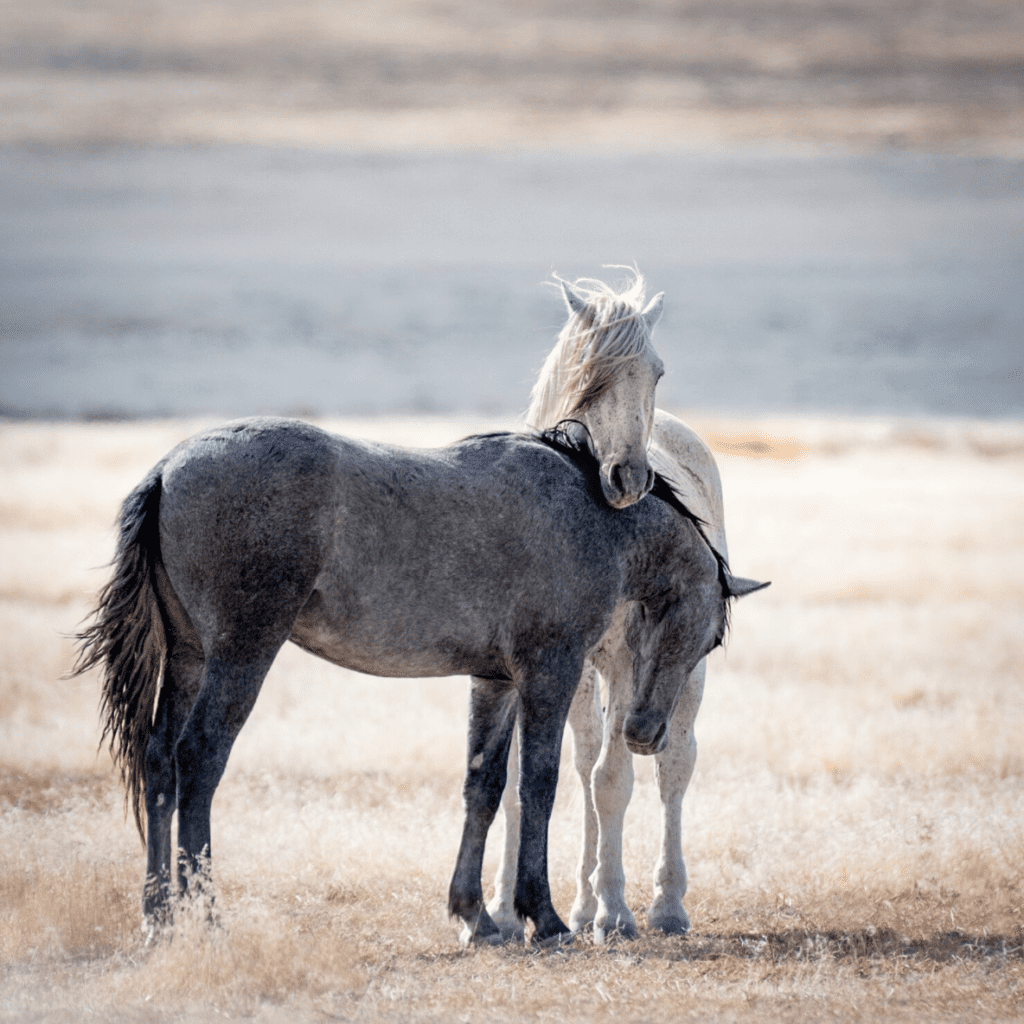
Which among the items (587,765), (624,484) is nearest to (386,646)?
(624,484)

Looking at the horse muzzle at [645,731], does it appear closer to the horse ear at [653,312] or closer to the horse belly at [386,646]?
the horse belly at [386,646]

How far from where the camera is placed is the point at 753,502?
22.1 metres

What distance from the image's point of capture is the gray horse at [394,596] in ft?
15.5

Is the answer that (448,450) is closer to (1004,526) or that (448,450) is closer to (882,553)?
(882,553)

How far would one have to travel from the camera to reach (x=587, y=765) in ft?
20.5

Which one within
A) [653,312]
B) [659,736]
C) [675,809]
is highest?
[653,312]

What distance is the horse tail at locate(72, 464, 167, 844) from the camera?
15.9 ft

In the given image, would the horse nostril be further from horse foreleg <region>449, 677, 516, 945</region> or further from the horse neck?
the horse neck

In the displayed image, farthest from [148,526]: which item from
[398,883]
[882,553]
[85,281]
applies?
[85,281]

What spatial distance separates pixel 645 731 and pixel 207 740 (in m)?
1.84

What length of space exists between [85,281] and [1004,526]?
61.8 metres

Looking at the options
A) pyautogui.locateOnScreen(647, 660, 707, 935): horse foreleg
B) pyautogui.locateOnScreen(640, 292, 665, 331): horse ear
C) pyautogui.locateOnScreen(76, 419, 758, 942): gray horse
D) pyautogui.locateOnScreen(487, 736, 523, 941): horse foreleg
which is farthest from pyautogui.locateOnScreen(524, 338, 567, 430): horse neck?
pyautogui.locateOnScreen(487, 736, 523, 941): horse foreleg

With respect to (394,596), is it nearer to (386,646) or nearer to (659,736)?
(386,646)

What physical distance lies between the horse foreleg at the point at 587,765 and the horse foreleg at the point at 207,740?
184 centimetres
